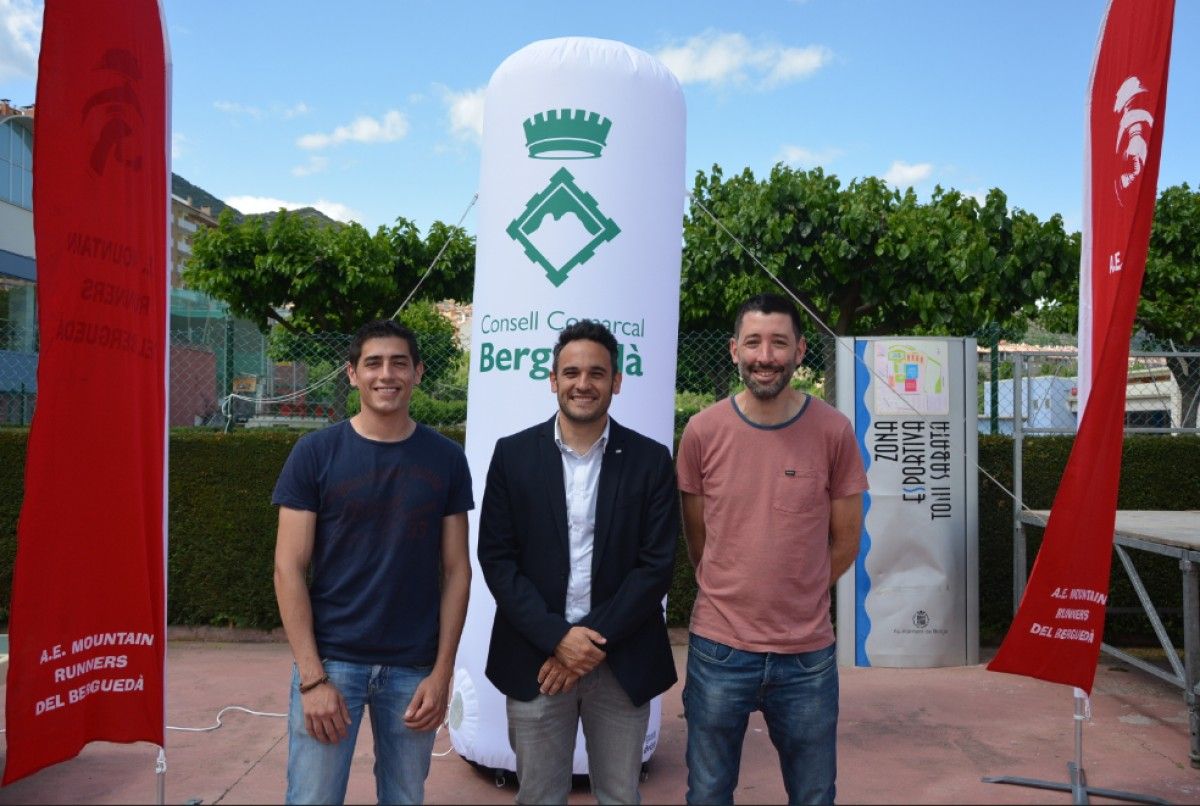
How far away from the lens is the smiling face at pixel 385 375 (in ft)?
8.71

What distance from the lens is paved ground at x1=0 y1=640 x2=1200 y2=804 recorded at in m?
4.09

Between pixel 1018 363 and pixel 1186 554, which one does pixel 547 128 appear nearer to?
pixel 1186 554

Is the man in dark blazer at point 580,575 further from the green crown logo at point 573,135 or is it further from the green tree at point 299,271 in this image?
the green tree at point 299,271

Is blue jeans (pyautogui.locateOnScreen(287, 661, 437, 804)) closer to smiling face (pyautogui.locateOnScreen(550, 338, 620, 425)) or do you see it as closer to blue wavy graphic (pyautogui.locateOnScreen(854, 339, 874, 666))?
smiling face (pyautogui.locateOnScreen(550, 338, 620, 425))

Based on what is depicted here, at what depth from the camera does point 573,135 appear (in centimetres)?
404

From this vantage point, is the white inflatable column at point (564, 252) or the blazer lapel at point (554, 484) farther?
the white inflatable column at point (564, 252)

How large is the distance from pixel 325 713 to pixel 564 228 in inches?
87.0

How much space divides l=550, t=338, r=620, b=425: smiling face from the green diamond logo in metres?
1.42

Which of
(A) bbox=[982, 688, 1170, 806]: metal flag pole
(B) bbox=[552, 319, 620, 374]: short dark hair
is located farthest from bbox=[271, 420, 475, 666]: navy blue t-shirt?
(A) bbox=[982, 688, 1170, 806]: metal flag pole

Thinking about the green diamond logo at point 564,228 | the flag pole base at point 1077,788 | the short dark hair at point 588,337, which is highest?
the green diamond logo at point 564,228

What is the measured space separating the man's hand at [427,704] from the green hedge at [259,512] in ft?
14.4

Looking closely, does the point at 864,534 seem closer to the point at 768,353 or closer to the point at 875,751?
the point at 875,751

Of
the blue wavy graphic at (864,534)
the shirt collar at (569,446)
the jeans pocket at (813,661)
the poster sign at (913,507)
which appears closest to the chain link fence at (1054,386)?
the poster sign at (913,507)

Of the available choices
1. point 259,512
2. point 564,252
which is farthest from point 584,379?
point 259,512
